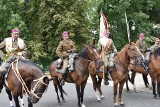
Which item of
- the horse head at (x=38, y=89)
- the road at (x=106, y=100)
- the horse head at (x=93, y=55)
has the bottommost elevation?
the road at (x=106, y=100)

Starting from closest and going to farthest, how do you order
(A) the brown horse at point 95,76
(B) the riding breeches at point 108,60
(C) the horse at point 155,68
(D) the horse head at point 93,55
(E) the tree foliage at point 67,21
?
1. (D) the horse head at point 93,55
2. (B) the riding breeches at point 108,60
3. (A) the brown horse at point 95,76
4. (C) the horse at point 155,68
5. (E) the tree foliage at point 67,21

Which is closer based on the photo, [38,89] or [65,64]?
[38,89]

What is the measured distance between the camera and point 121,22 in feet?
88.9

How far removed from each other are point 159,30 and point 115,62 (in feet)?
65.5

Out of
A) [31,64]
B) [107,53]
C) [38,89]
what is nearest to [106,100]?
[107,53]

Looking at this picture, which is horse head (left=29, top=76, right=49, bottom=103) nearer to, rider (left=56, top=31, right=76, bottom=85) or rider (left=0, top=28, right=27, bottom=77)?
rider (left=0, top=28, right=27, bottom=77)

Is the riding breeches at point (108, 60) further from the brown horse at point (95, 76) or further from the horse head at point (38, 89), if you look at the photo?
the horse head at point (38, 89)

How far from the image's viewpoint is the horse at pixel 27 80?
6.79 metres

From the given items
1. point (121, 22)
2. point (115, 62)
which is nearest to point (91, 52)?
point (115, 62)

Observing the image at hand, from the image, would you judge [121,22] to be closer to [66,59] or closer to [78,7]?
[78,7]

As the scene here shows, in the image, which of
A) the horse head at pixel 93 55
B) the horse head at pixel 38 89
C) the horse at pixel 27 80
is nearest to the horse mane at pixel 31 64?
the horse at pixel 27 80

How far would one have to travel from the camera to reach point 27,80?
24.5ft

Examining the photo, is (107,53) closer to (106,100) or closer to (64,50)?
(64,50)

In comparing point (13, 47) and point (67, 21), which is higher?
point (67, 21)
